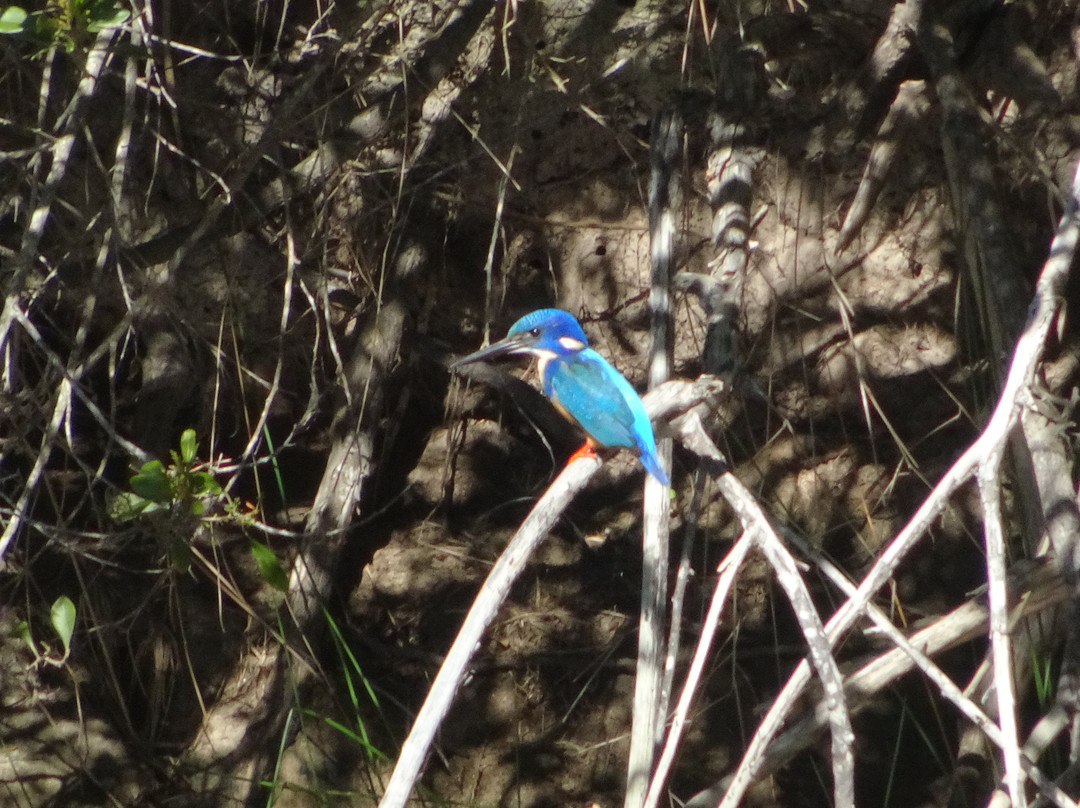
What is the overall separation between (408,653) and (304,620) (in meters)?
0.50

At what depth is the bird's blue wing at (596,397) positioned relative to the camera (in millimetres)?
2709

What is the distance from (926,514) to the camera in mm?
1720

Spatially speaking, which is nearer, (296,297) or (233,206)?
(233,206)

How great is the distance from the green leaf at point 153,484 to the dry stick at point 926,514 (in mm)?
1341

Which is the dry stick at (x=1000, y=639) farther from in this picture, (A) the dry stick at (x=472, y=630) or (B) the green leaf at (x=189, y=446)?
(B) the green leaf at (x=189, y=446)

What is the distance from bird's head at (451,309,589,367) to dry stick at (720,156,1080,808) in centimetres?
136

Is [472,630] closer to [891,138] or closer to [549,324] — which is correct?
[549,324]

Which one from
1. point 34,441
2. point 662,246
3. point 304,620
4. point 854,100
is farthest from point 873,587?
point 34,441

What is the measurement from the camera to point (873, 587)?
171cm

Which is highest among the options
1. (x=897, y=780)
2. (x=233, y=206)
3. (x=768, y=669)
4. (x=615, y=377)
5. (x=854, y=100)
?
(x=854, y=100)

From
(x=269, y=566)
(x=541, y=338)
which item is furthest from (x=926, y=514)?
(x=269, y=566)

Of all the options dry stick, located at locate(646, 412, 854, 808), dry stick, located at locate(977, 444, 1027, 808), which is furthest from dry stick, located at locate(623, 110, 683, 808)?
dry stick, located at locate(977, 444, 1027, 808)

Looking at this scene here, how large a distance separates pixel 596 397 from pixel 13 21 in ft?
5.10

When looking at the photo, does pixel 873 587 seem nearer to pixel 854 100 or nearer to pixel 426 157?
pixel 854 100
